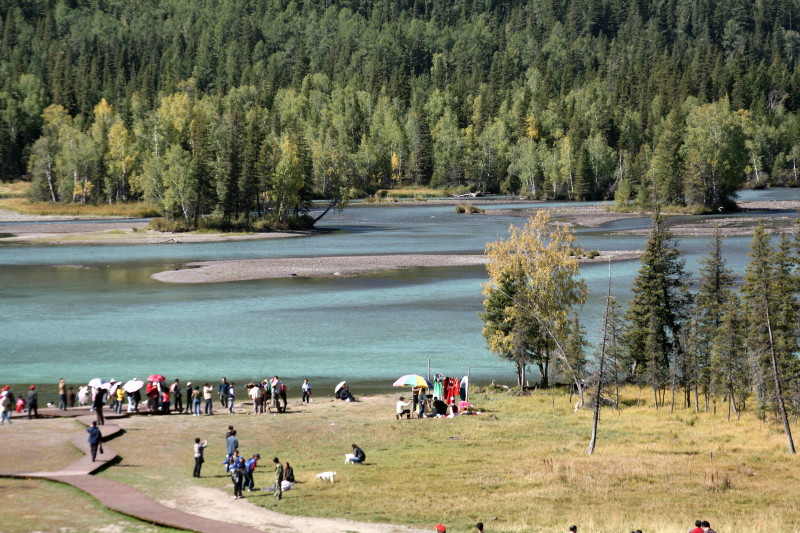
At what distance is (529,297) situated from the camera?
52.4 meters

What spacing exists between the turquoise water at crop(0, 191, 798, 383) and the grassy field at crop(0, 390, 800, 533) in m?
11.1

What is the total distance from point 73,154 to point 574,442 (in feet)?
488

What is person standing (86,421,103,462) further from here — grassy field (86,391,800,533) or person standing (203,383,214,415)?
person standing (203,383,214,415)

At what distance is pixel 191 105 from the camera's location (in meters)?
183

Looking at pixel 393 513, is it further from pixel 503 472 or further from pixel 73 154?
pixel 73 154

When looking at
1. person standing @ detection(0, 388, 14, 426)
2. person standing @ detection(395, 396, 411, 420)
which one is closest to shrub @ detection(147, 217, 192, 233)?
person standing @ detection(395, 396, 411, 420)

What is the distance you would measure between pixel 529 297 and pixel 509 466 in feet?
63.6

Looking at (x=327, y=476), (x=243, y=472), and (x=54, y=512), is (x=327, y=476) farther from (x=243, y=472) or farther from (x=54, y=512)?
(x=54, y=512)

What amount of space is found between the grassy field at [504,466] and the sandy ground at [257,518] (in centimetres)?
53

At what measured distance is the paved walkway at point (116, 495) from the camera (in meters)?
25.7

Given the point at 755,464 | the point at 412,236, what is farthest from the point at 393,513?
the point at 412,236

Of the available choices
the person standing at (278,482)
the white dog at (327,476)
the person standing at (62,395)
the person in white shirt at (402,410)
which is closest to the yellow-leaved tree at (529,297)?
the person in white shirt at (402,410)

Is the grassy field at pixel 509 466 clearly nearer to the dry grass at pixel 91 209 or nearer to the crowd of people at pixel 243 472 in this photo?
the crowd of people at pixel 243 472

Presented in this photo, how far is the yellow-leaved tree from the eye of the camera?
51.8m
